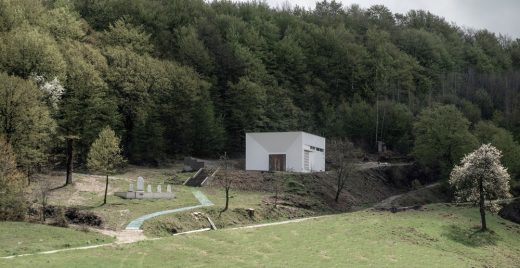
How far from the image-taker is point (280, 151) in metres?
73.9

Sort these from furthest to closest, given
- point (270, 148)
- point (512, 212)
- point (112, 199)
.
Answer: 1. point (270, 148)
2. point (512, 212)
3. point (112, 199)

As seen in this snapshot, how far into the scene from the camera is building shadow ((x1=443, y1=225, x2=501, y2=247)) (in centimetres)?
4256

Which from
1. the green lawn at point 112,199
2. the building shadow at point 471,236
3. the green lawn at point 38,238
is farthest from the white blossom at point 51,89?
the building shadow at point 471,236

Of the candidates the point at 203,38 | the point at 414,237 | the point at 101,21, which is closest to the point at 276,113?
the point at 203,38

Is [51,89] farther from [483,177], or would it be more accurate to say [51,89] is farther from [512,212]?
[512,212]

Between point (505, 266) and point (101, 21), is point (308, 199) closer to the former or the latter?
point (505, 266)

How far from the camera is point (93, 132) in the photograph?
6669cm

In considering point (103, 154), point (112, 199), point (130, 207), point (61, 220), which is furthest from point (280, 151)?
point (61, 220)

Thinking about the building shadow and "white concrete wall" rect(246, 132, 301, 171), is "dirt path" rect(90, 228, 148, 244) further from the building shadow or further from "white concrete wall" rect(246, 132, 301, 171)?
"white concrete wall" rect(246, 132, 301, 171)

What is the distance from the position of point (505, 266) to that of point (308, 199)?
26.7 metres

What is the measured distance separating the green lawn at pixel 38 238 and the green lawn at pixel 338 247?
251cm

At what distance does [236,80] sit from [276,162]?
3841cm

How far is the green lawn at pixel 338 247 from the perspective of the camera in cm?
3000

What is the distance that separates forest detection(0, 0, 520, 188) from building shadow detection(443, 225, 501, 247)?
2339 centimetres
